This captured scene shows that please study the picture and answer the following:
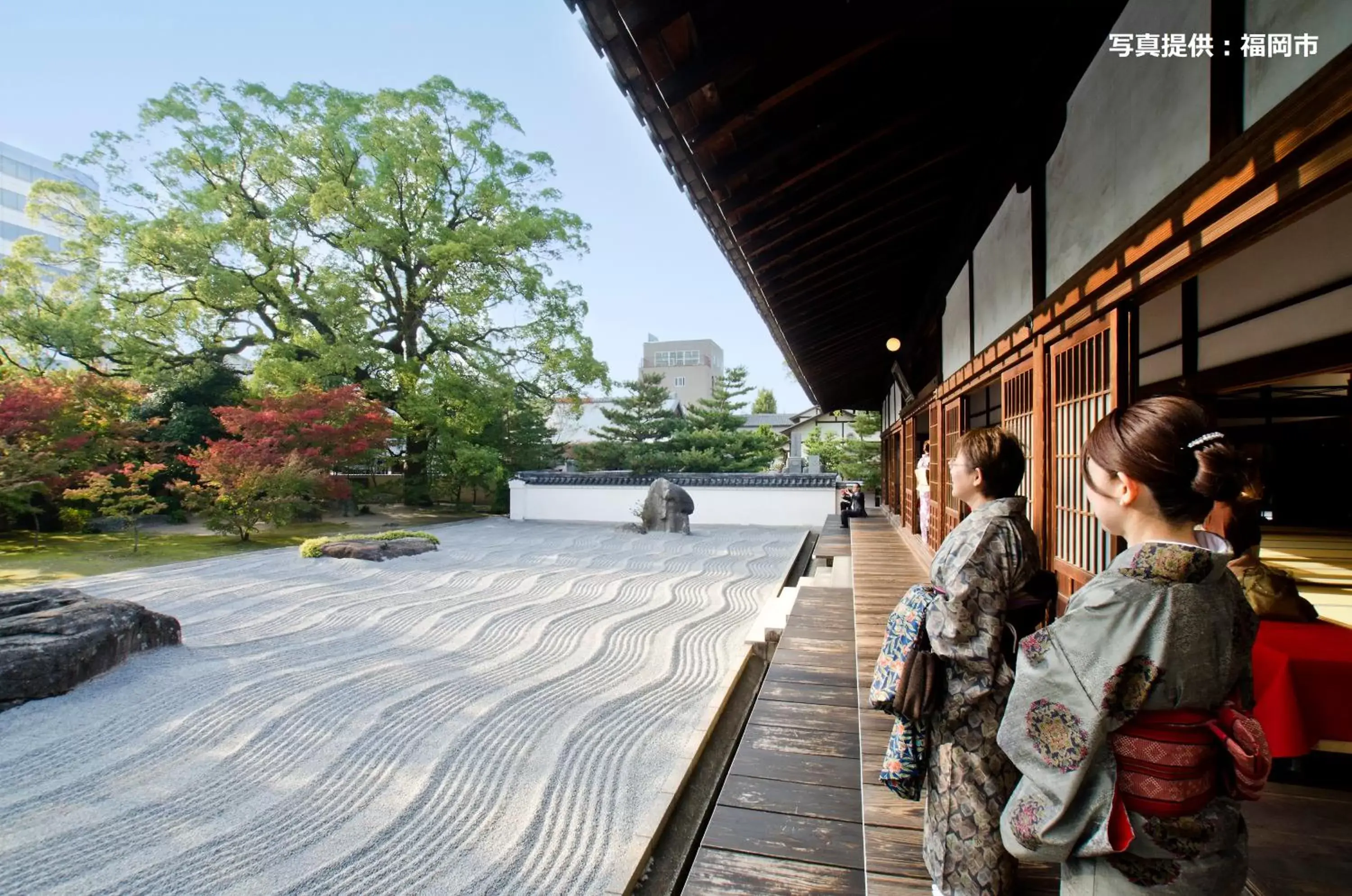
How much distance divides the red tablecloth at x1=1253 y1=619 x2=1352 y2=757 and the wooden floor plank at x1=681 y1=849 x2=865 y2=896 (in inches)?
64.8

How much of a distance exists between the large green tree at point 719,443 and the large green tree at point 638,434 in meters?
0.49

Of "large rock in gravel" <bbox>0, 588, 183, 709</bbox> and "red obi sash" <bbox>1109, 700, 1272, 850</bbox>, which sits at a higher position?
"red obi sash" <bbox>1109, 700, 1272, 850</bbox>

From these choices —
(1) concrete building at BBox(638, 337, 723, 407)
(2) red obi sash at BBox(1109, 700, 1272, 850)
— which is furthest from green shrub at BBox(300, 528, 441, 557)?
(1) concrete building at BBox(638, 337, 723, 407)

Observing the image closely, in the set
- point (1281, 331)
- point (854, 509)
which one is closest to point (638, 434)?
point (854, 509)

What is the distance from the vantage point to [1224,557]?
100 cm

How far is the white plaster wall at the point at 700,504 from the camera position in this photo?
16047mm

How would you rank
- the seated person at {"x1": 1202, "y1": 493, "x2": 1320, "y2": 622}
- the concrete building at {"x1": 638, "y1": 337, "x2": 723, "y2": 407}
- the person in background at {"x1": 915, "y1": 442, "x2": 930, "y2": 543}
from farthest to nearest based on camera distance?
the concrete building at {"x1": 638, "y1": 337, "x2": 723, "y2": 407} < the person in background at {"x1": 915, "y1": 442, "x2": 930, "y2": 543} < the seated person at {"x1": 1202, "y1": 493, "x2": 1320, "y2": 622}

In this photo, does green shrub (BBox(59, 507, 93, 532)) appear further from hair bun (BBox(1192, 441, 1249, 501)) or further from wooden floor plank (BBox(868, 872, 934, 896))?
hair bun (BBox(1192, 441, 1249, 501))

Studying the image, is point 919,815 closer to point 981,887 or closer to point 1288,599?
point 981,887

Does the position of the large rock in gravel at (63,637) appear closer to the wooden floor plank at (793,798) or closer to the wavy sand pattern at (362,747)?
the wavy sand pattern at (362,747)

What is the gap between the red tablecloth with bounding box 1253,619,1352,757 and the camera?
2.12 meters

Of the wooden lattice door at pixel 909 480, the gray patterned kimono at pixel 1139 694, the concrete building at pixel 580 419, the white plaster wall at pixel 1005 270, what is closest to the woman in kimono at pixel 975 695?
the gray patterned kimono at pixel 1139 694

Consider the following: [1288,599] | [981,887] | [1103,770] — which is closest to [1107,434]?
[1103,770]

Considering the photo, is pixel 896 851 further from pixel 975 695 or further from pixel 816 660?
pixel 816 660
